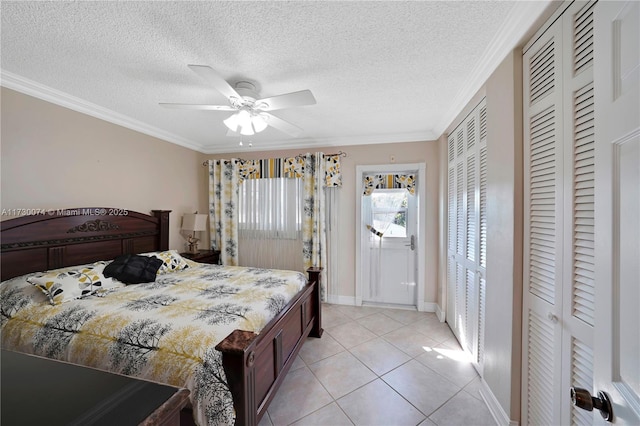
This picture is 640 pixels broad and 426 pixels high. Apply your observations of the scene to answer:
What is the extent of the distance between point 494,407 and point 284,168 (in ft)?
11.1

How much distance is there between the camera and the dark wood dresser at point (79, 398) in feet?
1.84

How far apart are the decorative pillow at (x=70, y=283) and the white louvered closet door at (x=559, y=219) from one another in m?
3.12

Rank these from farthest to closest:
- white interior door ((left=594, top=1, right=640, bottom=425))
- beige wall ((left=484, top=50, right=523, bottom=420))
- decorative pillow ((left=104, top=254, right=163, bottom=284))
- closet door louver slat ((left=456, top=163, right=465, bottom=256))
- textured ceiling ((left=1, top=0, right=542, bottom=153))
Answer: closet door louver slat ((left=456, top=163, right=465, bottom=256)) → decorative pillow ((left=104, top=254, right=163, bottom=284)) → beige wall ((left=484, top=50, right=523, bottom=420)) → textured ceiling ((left=1, top=0, right=542, bottom=153)) → white interior door ((left=594, top=1, right=640, bottom=425))

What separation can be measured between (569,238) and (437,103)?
180cm

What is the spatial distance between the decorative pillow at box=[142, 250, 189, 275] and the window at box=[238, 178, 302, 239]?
119cm

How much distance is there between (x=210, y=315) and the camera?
160 centimetres

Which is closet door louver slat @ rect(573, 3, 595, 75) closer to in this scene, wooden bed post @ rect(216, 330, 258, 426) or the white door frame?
wooden bed post @ rect(216, 330, 258, 426)

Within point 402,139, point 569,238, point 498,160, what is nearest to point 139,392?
point 569,238

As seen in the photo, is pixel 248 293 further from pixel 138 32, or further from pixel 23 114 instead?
pixel 23 114

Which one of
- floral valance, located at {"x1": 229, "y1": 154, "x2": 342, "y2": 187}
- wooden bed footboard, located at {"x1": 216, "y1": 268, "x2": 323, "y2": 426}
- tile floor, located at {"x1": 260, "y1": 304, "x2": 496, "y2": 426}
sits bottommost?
tile floor, located at {"x1": 260, "y1": 304, "x2": 496, "y2": 426}

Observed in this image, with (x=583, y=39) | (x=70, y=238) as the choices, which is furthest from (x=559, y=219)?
(x=70, y=238)

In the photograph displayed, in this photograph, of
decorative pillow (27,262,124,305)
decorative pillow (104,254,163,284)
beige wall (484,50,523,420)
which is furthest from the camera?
decorative pillow (104,254,163,284)

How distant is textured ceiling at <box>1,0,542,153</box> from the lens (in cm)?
129

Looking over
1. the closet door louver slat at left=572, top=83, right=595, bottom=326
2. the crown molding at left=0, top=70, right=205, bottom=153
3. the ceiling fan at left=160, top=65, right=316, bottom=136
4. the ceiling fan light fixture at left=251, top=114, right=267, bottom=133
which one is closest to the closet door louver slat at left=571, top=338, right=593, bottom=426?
the closet door louver slat at left=572, top=83, right=595, bottom=326
